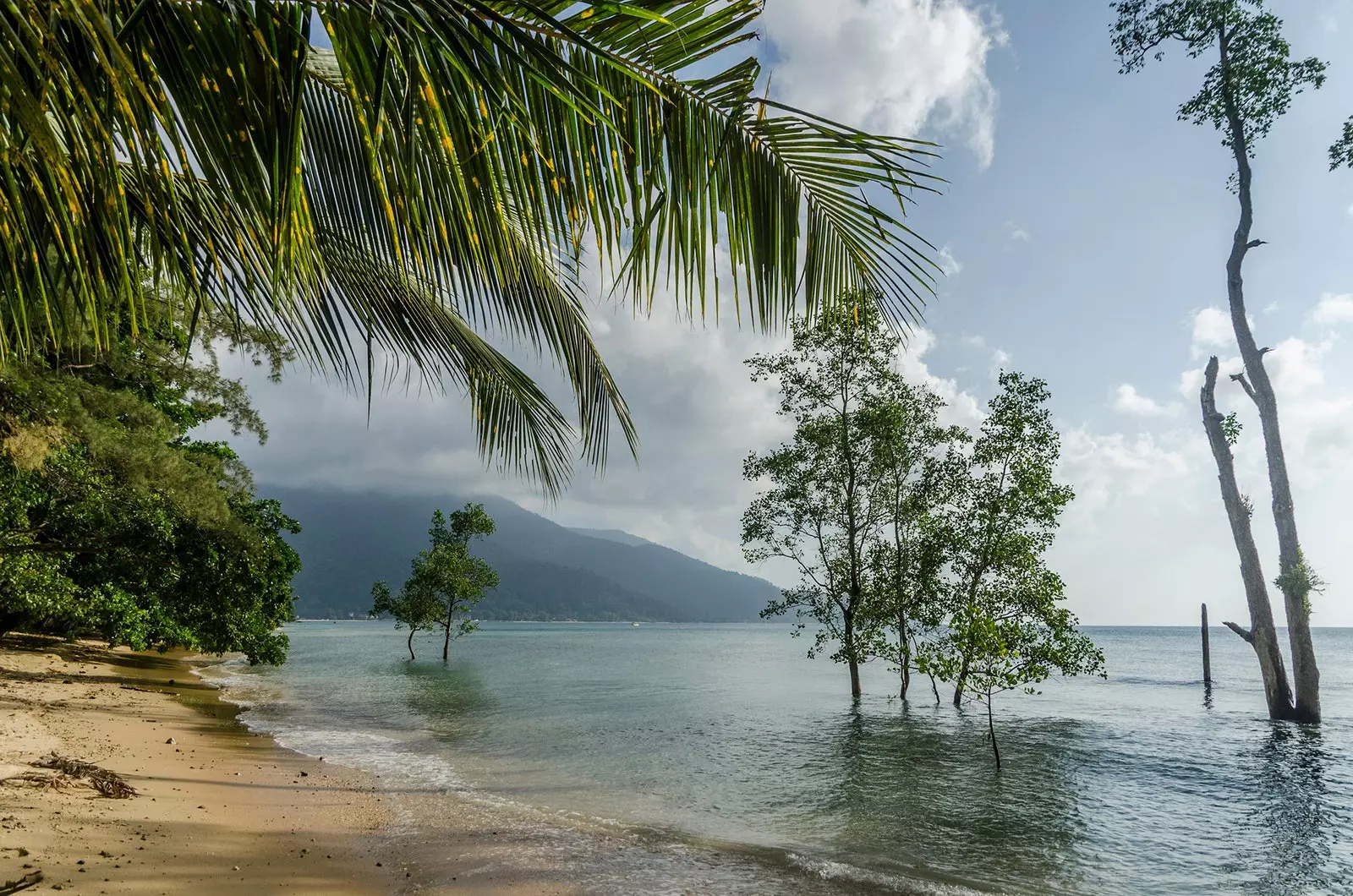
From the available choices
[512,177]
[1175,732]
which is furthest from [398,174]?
[1175,732]

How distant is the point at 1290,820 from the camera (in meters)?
11.7

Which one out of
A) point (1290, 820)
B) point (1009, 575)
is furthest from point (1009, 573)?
point (1290, 820)

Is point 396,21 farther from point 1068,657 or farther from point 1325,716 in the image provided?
point 1325,716

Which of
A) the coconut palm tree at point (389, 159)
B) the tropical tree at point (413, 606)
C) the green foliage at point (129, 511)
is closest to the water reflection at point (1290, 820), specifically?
the coconut palm tree at point (389, 159)

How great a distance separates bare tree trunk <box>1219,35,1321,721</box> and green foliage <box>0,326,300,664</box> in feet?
81.3

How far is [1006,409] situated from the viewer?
20.0m

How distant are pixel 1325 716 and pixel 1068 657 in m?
17.2

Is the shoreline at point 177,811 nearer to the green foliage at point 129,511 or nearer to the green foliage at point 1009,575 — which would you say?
the green foliage at point 129,511

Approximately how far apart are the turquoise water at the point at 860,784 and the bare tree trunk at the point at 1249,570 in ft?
3.56

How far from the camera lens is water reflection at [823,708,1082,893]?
890 centimetres

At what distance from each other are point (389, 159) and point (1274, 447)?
81.7 feet

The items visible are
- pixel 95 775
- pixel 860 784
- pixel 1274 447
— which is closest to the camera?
pixel 95 775

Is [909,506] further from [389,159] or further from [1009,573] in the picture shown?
[389,159]

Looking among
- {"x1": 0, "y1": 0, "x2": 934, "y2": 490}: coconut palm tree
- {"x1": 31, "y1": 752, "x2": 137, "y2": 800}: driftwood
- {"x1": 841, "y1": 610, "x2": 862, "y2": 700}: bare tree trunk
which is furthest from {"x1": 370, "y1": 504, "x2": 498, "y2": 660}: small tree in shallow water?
{"x1": 0, "y1": 0, "x2": 934, "y2": 490}: coconut palm tree
